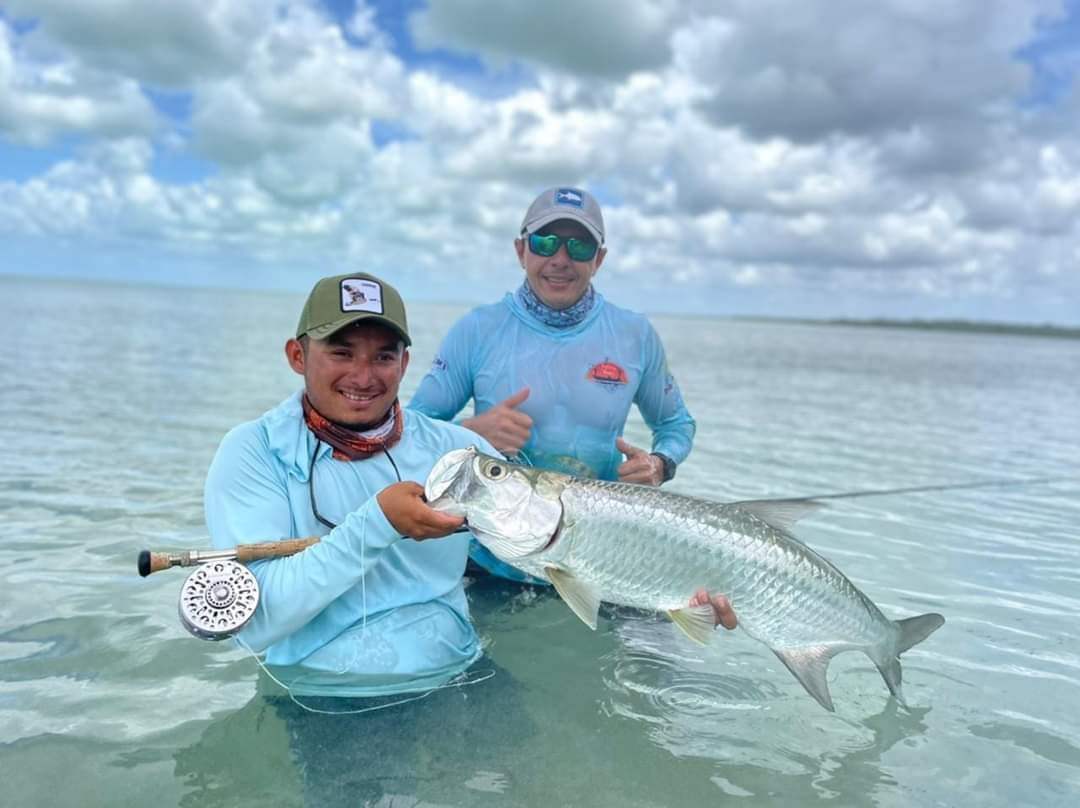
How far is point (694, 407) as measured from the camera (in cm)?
1859

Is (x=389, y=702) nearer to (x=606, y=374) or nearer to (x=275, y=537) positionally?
(x=275, y=537)

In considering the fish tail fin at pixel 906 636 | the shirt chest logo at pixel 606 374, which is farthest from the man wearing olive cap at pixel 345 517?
the shirt chest logo at pixel 606 374

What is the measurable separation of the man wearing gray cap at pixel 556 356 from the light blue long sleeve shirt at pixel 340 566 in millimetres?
1097

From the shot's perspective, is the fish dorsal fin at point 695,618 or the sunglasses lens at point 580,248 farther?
the sunglasses lens at point 580,248

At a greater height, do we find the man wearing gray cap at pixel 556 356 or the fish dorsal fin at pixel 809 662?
the man wearing gray cap at pixel 556 356

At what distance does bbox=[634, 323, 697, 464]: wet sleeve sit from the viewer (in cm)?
531

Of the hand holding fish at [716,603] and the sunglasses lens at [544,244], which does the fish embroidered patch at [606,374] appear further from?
the hand holding fish at [716,603]

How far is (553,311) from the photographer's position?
5.11 meters

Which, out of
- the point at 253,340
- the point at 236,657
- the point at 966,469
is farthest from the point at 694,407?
the point at 253,340

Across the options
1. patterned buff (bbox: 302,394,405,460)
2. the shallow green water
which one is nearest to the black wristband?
the shallow green water

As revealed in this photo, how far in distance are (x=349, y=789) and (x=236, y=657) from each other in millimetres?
1567

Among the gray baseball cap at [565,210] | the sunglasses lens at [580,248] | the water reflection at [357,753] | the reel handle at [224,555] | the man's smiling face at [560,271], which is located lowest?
the water reflection at [357,753]

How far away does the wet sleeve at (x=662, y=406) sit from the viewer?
5.31 m

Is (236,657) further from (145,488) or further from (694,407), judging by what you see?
(694,407)
